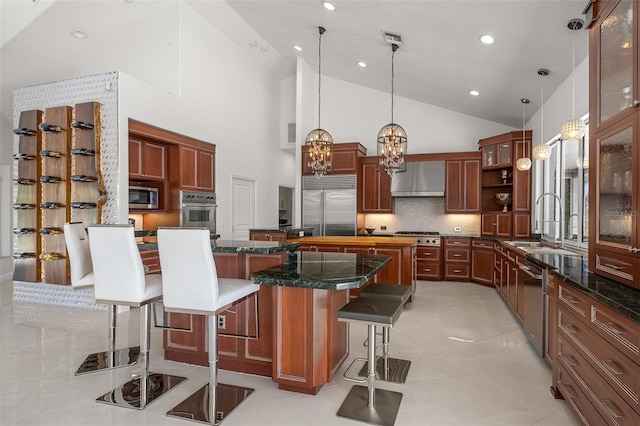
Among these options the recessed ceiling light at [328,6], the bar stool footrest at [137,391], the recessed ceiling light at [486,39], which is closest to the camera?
the bar stool footrest at [137,391]

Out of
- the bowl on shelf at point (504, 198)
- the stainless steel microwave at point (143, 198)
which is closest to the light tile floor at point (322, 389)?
the stainless steel microwave at point (143, 198)

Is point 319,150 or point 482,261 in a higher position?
point 319,150

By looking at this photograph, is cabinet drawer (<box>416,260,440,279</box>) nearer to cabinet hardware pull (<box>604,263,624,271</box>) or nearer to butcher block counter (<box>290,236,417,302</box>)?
butcher block counter (<box>290,236,417,302</box>)

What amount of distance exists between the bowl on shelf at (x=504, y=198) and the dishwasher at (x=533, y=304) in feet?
10.4

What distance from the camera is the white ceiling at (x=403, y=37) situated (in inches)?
142

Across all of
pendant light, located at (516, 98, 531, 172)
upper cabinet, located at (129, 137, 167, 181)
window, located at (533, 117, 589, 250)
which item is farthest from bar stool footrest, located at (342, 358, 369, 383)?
upper cabinet, located at (129, 137, 167, 181)

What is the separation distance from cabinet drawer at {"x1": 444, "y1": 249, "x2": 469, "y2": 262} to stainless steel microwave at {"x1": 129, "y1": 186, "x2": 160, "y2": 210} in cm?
503

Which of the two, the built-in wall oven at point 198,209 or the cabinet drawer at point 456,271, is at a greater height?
the built-in wall oven at point 198,209

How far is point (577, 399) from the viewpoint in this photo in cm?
211

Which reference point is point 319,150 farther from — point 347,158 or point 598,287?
point 598,287

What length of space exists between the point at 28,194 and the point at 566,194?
7158 mm

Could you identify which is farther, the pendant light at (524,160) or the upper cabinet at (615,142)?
the pendant light at (524,160)

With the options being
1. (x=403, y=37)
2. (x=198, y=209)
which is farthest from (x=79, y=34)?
(x=403, y=37)

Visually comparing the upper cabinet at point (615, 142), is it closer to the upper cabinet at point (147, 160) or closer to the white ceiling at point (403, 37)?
the white ceiling at point (403, 37)
